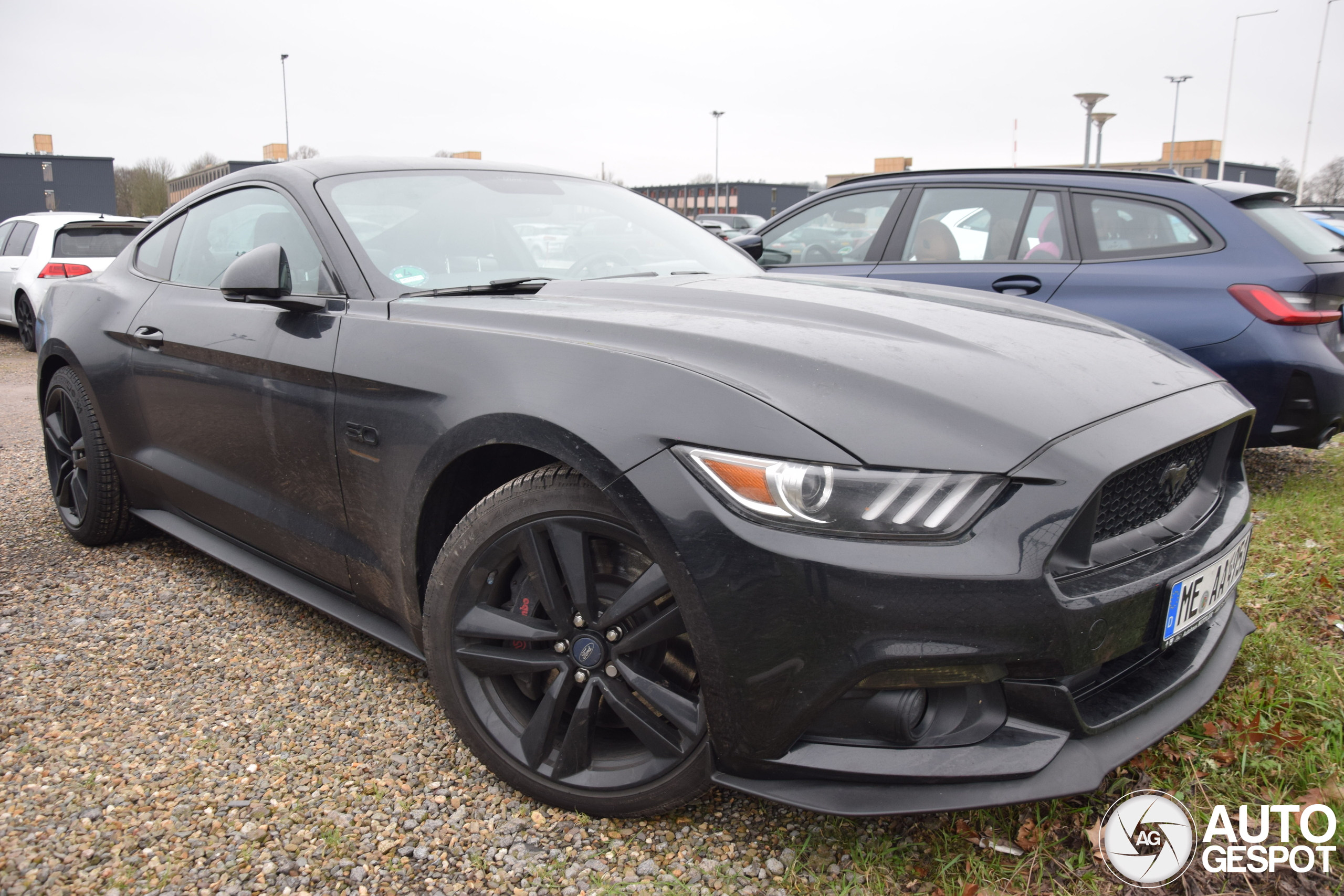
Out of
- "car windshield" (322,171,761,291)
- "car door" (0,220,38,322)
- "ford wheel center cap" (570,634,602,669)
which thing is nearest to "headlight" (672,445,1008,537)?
"ford wheel center cap" (570,634,602,669)

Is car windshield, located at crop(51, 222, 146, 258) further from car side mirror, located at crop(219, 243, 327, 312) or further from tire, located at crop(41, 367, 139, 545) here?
car side mirror, located at crop(219, 243, 327, 312)

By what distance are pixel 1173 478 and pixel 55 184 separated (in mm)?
39518

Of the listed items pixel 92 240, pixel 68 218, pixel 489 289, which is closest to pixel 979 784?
pixel 489 289

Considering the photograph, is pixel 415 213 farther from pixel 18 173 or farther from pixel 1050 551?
pixel 18 173

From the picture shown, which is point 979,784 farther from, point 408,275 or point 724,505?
point 408,275

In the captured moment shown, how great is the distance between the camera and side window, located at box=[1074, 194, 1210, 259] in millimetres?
4164

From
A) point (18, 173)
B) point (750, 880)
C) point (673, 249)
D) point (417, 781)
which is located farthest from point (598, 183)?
point (18, 173)

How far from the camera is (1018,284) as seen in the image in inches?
174

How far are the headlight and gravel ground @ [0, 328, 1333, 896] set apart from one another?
762mm

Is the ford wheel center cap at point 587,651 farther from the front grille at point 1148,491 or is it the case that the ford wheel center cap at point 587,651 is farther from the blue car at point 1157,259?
the blue car at point 1157,259

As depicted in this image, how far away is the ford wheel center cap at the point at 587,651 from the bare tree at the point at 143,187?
45.8 meters

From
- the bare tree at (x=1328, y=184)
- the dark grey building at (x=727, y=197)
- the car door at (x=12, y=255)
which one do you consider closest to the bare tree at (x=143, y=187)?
the dark grey building at (x=727, y=197)

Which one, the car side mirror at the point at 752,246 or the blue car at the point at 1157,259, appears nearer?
the blue car at the point at 1157,259

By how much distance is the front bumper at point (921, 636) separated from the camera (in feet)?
4.99
